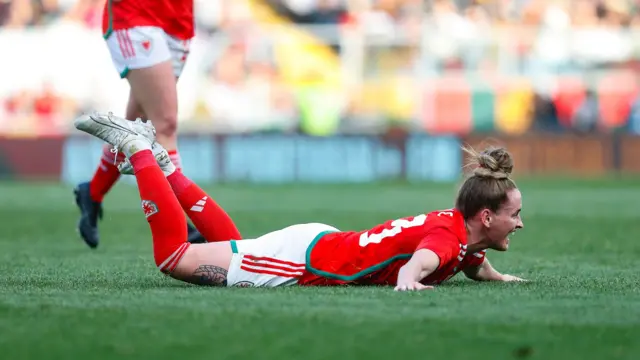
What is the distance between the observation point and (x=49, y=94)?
790 inches

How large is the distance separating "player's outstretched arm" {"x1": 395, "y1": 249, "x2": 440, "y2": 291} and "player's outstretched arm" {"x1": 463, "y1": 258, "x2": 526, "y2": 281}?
2.21 ft

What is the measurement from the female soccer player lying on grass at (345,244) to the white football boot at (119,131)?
0.54 ft

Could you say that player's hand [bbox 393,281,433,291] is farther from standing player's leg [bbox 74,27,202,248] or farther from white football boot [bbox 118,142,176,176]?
standing player's leg [bbox 74,27,202,248]

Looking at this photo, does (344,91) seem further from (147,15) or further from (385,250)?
(385,250)

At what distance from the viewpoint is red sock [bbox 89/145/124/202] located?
681 centimetres

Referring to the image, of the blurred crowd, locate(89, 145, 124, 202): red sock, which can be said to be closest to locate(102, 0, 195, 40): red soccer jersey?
locate(89, 145, 124, 202): red sock

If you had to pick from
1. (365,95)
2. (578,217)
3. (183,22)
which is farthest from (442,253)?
(365,95)

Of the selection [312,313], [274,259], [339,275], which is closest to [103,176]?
[274,259]

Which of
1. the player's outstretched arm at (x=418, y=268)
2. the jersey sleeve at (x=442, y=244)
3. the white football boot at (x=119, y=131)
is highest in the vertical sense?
the white football boot at (x=119, y=131)

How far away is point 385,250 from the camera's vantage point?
15.4ft

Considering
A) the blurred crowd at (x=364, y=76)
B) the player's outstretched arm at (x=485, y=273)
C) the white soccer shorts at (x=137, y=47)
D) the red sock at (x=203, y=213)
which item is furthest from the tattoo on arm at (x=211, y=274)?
the blurred crowd at (x=364, y=76)

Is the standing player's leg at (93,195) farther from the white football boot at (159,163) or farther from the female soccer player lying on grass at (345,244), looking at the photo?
the female soccer player lying on grass at (345,244)

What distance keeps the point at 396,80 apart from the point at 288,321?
16753 millimetres

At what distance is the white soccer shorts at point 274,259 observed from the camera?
4828 millimetres
